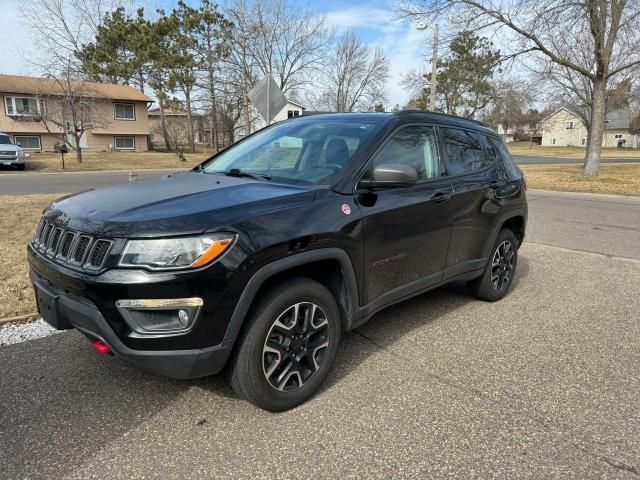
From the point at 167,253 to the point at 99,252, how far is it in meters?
0.38

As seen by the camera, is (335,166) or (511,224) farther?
(511,224)

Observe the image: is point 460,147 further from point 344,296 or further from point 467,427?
point 467,427

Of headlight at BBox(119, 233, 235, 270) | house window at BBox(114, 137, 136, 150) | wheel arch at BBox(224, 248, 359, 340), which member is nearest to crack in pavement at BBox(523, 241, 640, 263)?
wheel arch at BBox(224, 248, 359, 340)

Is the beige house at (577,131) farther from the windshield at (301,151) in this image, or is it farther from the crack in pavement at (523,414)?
the crack in pavement at (523,414)

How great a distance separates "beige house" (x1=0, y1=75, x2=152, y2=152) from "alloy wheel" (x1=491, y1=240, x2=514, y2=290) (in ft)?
97.0

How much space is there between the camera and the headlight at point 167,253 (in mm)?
2309

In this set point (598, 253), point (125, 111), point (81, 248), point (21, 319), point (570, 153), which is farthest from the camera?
point (570, 153)

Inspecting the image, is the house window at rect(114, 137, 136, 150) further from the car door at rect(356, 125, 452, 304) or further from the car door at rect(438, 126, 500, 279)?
the car door at rect(356, 125, 452, 304)

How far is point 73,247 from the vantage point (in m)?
2.54

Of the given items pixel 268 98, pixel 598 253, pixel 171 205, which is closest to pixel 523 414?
pixel 171 205

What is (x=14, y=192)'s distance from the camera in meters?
13.6

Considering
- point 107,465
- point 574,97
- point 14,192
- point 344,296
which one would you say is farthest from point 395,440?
point 574,97

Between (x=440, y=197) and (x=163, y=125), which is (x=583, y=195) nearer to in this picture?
(x=440, y=197)

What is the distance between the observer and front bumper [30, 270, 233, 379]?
2371 millimetres
